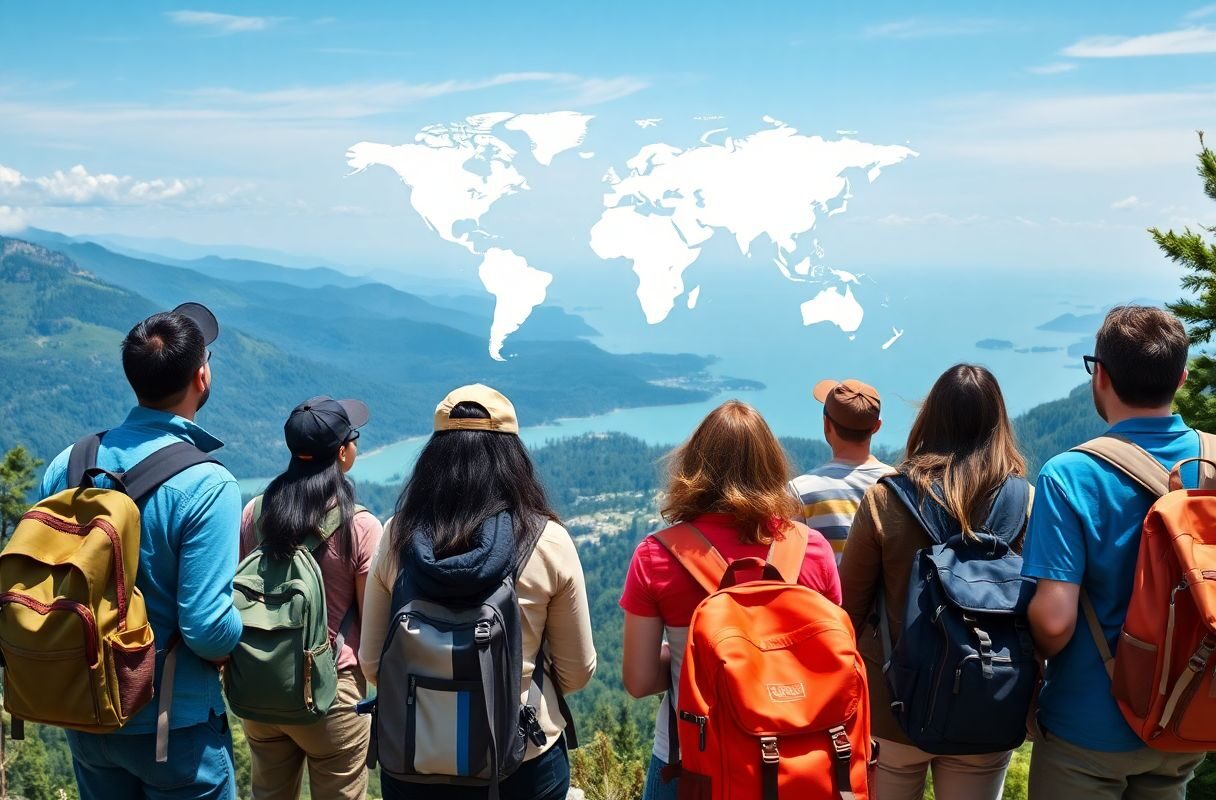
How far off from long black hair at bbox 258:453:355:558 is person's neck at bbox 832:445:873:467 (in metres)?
1.88

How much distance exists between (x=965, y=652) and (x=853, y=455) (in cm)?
117

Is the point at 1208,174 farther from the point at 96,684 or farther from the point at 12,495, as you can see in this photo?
the point at 12,495

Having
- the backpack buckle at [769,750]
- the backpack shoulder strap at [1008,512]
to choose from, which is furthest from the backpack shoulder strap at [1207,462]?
the backpack buckle at [769,750]

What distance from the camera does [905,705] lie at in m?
2.79

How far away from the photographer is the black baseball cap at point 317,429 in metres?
3.30

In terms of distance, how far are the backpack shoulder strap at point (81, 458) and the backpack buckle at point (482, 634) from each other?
1286mm

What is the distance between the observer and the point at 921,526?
2912 millimetres

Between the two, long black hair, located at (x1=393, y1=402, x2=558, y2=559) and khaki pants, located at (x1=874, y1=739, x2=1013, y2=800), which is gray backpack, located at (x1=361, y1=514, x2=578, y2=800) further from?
khaki pants, located at (x1=874, y1=739, x2=1013, y2=800)

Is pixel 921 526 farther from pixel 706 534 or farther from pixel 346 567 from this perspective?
pixel 346 567

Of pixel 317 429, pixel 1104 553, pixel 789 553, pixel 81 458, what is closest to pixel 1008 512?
pixel 1104 553

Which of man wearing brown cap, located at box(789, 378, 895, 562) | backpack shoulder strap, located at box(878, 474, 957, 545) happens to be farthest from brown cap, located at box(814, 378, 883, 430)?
backpack shoulder strap, located at box(878, 474, 957, 545)

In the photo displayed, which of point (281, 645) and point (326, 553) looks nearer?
point (281, 645)

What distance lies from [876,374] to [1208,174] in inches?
6439

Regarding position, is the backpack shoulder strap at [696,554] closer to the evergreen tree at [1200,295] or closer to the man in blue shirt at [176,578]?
the man in blue shirt at [176,578]
